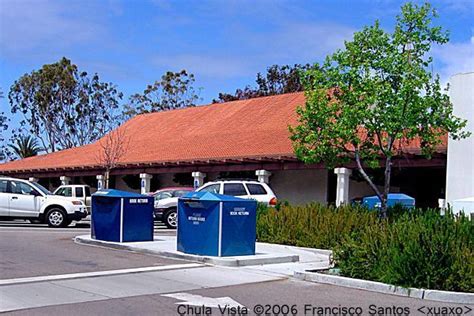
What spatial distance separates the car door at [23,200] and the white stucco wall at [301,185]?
46.6ft

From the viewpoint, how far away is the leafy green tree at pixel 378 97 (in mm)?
16359

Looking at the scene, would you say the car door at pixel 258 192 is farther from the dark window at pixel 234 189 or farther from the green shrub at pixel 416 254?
the green shrub at pixel 416 254

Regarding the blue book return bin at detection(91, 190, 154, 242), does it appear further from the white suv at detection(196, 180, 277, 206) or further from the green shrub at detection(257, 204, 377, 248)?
the white suv at detection(196, 180, 277, 206)

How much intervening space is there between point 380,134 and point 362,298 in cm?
792

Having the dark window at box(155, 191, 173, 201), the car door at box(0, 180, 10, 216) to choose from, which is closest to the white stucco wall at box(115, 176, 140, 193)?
the dark window at box(155, 191, 173, 201)

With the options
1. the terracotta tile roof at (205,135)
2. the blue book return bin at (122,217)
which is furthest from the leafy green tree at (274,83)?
the blue book return bin at (122,217)

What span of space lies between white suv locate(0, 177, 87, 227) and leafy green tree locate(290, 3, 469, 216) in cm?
995

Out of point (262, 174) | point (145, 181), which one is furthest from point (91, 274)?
point (145, 181)

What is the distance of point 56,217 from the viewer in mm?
23750

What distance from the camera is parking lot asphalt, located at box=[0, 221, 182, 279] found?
11969 millimetres

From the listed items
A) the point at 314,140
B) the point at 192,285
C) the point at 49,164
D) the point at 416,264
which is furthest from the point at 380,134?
the point at 49,164

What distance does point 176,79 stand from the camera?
2672 inches

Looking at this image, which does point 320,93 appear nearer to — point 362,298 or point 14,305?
point 362,298

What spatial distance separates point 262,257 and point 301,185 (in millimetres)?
20313
